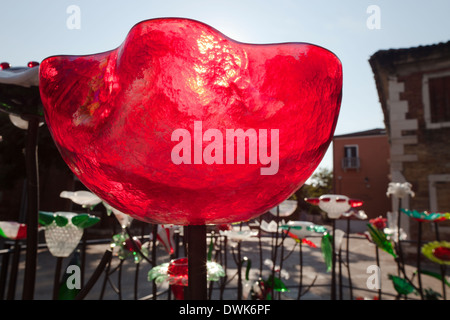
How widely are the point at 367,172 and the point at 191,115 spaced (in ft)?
50.1

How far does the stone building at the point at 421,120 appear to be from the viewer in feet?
16.6

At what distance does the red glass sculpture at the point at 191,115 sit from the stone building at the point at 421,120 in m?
5.87

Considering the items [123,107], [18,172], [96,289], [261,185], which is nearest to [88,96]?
[123,107]

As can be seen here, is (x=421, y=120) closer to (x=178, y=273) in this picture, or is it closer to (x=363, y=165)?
(x=178, y=273)

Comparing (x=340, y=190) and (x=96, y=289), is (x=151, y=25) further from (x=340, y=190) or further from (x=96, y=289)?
(x=340, y=190)

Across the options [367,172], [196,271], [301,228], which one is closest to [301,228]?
[301,228]

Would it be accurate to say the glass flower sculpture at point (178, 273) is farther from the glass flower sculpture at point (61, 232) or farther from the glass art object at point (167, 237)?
the glass art object at point (167, 237)

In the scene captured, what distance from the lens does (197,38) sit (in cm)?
19

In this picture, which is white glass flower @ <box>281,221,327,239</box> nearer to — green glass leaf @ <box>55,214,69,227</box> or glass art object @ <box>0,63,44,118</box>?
green glass leaf @ <box>55,214,69,227</box>

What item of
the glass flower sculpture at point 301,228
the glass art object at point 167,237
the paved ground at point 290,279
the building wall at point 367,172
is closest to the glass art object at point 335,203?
the glass flower sculpture at point 301,228

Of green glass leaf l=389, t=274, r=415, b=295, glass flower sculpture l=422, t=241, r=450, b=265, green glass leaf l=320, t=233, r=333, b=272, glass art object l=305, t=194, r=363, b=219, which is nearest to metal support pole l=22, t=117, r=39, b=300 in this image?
glass art object l=305, t=194, r=363, b=219

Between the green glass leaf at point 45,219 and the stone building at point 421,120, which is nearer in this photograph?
the green glass leaf at point 45,219

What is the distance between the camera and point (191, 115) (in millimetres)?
199
